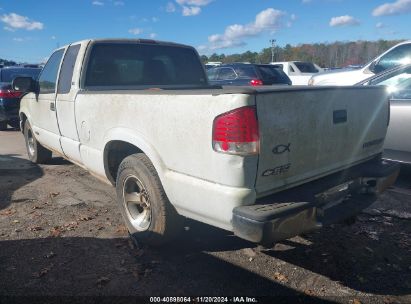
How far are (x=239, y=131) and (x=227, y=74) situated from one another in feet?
33.9

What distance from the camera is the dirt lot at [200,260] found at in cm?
274

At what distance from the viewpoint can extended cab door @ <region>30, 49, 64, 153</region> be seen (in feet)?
15.7

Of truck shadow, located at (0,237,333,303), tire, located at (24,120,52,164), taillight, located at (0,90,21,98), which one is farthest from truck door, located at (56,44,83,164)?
taillight, located at (0,90,21,98)

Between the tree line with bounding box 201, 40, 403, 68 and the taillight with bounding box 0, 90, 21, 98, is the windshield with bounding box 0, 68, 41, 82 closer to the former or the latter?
the taillight with bounding box 0, 90, 21, 98

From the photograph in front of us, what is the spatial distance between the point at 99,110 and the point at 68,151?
1213 mm

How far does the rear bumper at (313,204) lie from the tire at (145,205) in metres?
0.82

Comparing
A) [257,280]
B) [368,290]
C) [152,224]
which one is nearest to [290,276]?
[257,280]

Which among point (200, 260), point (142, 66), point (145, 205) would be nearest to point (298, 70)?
point (142, 66)

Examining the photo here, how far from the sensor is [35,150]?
636 cm

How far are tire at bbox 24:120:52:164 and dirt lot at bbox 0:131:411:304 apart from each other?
2049mm

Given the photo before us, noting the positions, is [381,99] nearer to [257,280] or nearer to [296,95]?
[296,95]

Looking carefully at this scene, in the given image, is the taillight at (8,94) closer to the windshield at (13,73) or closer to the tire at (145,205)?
the windshield at (13,73)

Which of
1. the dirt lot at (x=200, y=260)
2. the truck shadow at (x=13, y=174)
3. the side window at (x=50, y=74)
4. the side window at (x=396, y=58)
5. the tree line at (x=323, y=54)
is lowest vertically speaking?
the dirt lot at (x=200, y=260)

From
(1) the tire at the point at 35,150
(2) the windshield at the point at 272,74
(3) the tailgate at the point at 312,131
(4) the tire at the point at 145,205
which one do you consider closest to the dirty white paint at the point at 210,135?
(3) the tailgate at the point at 312,131
